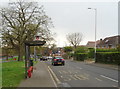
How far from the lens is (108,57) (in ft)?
93.4

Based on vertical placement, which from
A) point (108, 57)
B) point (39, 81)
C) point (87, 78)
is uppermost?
point (108, 57)

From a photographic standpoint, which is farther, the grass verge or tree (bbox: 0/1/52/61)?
tree (bbox: 0/1/52/61)

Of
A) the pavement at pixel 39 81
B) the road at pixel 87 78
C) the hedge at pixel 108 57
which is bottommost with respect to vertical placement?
the road at pixel 87 78

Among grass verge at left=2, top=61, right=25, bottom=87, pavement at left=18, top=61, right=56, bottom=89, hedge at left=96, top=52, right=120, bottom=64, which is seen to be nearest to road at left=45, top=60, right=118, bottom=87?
pavement at left=18, top=61, right=56, bottom=89

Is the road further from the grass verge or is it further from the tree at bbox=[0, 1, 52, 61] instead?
the tree at bbox=[0, 1, 52, 61]

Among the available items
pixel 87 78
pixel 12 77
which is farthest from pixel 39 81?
pixel 87 78

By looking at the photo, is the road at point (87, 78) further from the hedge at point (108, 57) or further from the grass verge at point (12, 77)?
the hedge at point (108, 57)

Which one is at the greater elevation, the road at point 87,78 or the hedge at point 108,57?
the hedge at point 108,57

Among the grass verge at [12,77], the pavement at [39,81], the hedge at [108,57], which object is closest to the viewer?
the pavement at [39,81]

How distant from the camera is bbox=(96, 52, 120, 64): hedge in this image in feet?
82.2

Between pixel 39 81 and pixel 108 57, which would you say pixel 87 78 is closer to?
pixel 39 81

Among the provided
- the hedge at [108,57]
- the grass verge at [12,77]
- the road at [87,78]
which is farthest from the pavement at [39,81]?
the hedge at [108,57]

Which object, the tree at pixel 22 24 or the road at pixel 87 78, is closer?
the road at pixel 87 78

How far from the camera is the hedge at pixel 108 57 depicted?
2505 centimetres
